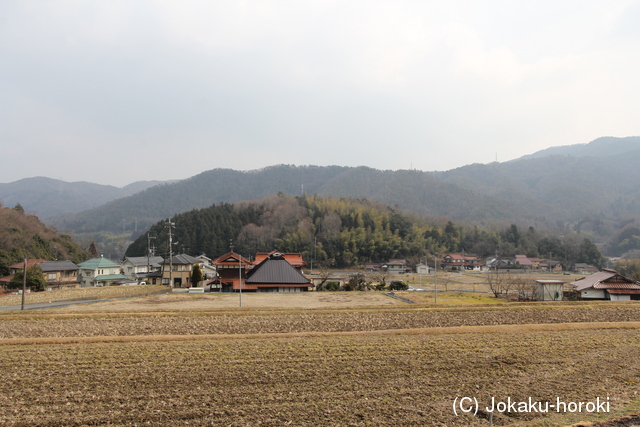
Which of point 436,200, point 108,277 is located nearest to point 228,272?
point 108,277

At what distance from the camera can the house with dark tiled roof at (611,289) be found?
27516 mm

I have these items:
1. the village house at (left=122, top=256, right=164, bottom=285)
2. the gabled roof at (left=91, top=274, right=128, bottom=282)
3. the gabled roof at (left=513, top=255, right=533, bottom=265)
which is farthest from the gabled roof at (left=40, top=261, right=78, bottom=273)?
the gabled roof at (left=513, top=255, right=533, bottom=265)

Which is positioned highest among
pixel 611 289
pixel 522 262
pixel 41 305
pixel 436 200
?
pixel 436 200

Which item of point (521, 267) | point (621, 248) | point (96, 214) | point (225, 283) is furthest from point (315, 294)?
point (96, 214)

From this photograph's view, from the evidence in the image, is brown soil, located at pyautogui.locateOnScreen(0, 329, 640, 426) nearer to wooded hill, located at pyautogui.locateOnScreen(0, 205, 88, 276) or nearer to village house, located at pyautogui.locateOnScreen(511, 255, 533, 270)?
wooded hill, located at pyautogui.locateOnScreen(0, 205, 88, 276)

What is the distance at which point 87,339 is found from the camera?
45.3 feet

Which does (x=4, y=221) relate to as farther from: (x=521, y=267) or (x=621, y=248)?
(x=621, y=248)

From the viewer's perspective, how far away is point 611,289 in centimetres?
2748

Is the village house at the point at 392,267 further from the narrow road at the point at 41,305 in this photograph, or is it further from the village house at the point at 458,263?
the narrow road at the point at 41,305

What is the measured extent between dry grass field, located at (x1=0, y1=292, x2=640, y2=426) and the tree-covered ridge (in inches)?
1788

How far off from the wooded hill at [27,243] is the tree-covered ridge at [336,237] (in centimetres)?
1338

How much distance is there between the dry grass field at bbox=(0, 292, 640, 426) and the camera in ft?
26.0

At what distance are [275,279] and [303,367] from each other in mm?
21456

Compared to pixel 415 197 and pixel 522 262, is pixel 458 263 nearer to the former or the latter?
pixel 522 262
